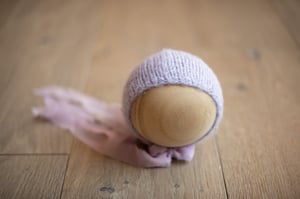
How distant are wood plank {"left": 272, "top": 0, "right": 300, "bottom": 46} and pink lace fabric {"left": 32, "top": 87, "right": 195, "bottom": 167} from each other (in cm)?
53

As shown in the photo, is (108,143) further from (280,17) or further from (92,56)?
(280,17)

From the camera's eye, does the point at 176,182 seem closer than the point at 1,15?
Yes

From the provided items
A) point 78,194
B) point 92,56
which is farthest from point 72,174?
point 92,56

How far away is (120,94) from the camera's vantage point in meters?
0.75

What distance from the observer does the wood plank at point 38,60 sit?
25.2 inches

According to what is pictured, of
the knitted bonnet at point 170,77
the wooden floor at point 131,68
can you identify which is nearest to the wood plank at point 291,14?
the wooden floor at point 131,68

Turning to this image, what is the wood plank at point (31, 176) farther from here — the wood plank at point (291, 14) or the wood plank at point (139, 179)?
the wood plank at point (291, 14)

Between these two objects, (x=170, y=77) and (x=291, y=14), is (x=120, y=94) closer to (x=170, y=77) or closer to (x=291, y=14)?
(x=170, y=77)

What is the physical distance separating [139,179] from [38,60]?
1.49ft

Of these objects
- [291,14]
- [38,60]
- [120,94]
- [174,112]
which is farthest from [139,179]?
[291,14]

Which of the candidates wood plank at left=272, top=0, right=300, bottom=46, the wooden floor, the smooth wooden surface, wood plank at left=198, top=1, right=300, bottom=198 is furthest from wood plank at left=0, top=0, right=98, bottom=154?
wood plank at left=272, top=0, right=300, bottom=46

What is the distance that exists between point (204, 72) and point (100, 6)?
0.67 m

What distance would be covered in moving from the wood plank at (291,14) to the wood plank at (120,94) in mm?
271

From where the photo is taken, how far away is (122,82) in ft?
2.57
